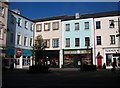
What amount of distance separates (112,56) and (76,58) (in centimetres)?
677

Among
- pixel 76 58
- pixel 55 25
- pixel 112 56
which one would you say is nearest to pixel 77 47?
pixel 76 58

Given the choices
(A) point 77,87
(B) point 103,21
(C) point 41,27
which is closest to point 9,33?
(C) point 41,27

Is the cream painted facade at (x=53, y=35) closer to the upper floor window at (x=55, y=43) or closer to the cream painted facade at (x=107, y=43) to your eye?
the upper floor window at (x=55, y=43)

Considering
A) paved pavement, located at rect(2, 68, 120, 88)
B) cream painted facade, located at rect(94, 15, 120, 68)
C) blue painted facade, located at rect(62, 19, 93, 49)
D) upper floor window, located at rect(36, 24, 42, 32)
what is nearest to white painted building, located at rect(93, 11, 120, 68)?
cream painted facade, located at rect(94, 15, 120, 68)

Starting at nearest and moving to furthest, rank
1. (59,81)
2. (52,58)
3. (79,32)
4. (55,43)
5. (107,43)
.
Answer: (59,81) → (107,43) → (79,32) → (55,43) → (52,58)

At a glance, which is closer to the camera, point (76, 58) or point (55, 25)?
point (76, 58)

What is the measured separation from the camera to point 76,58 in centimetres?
4059

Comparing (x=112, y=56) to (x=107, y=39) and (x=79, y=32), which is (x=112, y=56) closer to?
(x=107, y=39)

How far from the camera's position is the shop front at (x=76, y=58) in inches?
1551

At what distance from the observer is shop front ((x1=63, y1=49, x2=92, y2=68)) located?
39.4 meters

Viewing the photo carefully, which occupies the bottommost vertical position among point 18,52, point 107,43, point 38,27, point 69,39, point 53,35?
point 18,52

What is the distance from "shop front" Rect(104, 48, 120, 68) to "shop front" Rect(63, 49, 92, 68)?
3.06 metres

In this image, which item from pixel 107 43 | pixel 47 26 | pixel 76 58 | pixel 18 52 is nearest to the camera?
pixel 107 43

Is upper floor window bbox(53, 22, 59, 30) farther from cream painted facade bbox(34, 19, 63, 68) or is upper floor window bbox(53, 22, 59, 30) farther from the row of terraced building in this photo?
cream painted facade bbox(34, 19, 63, 68)
